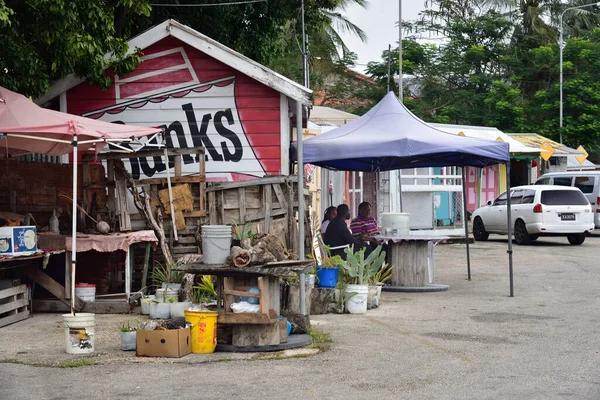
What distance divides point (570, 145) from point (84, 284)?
3618 centimetres

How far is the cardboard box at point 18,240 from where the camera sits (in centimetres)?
1184

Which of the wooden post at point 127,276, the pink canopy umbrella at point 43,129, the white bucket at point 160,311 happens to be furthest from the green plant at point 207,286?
the pink canopy umbrella at point 43,129

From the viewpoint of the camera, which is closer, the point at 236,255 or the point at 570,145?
the point at 236,255

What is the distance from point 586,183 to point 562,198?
5468 mm

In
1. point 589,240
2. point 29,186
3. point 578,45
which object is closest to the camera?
point 29,186

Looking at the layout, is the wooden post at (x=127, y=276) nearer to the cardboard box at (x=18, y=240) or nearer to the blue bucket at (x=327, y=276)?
the cardboard box at (x=18, y=240)

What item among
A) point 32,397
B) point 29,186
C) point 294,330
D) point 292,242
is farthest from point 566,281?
point 32,397

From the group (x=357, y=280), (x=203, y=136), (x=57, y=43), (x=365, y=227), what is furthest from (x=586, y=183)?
(x=57, y=43)

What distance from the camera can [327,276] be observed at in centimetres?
1319

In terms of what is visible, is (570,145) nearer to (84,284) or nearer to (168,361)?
(84,284)

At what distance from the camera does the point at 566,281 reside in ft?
57.3

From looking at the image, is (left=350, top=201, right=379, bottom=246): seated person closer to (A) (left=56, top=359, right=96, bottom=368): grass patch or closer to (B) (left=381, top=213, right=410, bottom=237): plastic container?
(B) (left=381, top=213, right=410, bottom=237): plastic container

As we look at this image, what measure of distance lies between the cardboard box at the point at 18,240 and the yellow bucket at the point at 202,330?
3.14 metres

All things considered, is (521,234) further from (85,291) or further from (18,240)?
(18,240)
